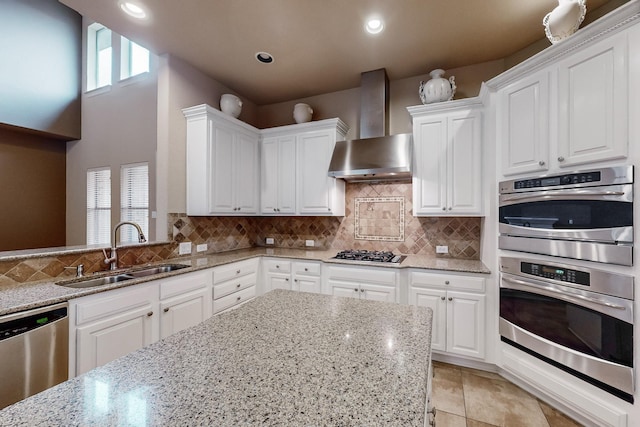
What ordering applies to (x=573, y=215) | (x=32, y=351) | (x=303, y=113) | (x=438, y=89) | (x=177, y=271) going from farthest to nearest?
(x=303, y=113)
(x=438, y=89)
(x=177, y=271)
(x=573, y=215)
(x=32, y=351)

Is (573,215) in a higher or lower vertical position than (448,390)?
higher

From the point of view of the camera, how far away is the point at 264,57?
9.39 feet

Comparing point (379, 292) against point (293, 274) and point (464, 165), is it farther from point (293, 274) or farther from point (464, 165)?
point (464, 165)

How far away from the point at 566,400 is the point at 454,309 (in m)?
0.85

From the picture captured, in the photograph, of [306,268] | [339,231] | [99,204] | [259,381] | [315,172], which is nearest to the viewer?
[259,381]

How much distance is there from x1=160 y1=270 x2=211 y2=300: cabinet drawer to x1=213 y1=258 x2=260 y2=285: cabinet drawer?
98 mm

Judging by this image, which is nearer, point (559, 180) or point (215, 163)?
point (559, 180)

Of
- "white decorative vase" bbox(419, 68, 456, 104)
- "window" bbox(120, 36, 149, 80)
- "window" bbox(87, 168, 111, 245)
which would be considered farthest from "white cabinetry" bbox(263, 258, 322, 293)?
"window" bbox(120, 36, 149, 80)

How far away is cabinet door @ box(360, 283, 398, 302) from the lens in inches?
103

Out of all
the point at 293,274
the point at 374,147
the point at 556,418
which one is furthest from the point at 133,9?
the point at 556,418

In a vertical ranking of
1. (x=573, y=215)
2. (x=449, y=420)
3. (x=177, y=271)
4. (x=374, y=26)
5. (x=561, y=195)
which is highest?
(x=374, y=26)

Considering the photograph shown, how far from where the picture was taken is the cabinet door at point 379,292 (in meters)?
2.61

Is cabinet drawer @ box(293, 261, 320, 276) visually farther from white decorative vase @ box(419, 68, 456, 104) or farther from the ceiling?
the ceiling

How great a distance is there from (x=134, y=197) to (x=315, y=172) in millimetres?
3743
